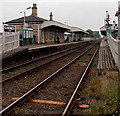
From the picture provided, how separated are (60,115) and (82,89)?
2.87 metres

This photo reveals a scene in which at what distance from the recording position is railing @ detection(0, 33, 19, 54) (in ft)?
46.7

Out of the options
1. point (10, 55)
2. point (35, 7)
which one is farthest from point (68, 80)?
point (35, 7)

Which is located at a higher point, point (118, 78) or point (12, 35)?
point (12, 35)

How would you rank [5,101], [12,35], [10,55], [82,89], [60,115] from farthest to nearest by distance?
[12,35] < [10,55] < [82,89] < [5,101] < [60,115]

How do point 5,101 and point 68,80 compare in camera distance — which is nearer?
point 5,101

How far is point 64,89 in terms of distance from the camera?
26.3 ft

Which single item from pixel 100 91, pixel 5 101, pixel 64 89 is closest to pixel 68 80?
pixel 64 89

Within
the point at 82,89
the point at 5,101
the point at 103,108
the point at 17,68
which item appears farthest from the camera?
the point at 17,68

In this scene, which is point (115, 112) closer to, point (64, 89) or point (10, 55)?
point (64, 89)

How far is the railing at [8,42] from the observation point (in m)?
14.2

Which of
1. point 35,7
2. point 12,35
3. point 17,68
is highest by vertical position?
point 35,7

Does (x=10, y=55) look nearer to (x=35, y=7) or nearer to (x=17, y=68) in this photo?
(x=17, y=68)

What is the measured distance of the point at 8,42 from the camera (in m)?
15.4

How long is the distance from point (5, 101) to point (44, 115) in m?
1.61
